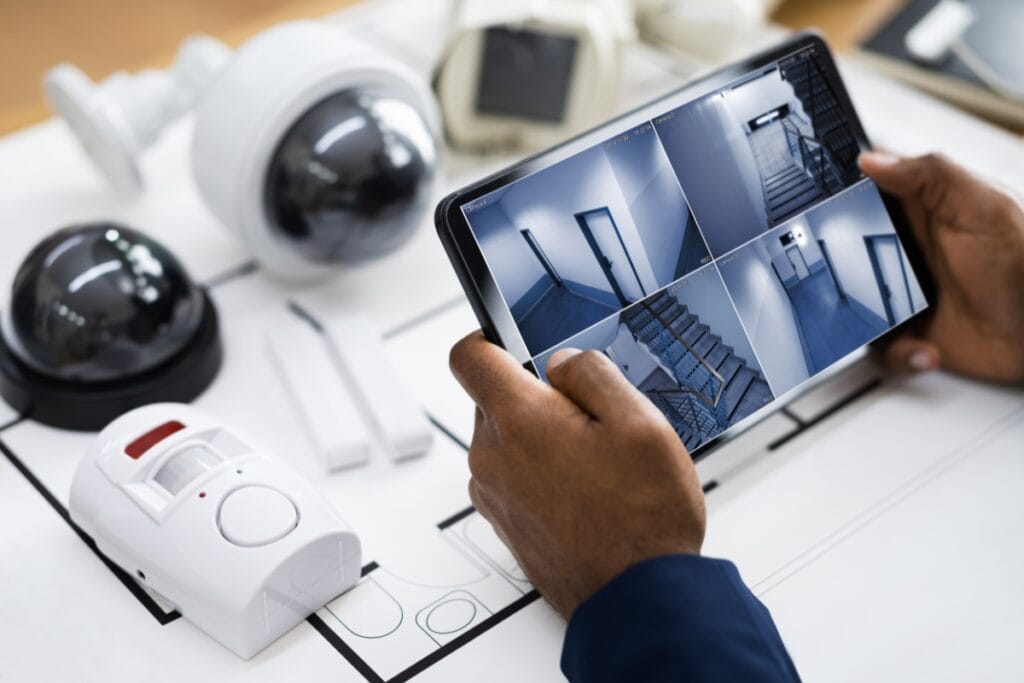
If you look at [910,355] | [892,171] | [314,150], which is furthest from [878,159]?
[314,150]

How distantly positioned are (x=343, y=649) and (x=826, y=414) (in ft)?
1.35

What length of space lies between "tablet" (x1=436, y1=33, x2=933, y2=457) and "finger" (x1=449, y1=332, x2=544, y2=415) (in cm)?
2

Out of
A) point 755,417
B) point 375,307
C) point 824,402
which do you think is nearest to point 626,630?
point 755,417

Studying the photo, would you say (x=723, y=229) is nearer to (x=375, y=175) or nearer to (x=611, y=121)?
(x=611, y=121)

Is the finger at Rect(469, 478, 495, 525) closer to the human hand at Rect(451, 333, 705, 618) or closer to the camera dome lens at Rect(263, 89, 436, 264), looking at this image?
the human hand at Rect(451, 333, 705, 618)

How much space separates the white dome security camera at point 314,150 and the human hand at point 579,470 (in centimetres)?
26

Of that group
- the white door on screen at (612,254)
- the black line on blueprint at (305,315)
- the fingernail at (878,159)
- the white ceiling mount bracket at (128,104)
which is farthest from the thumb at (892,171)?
the white ceiling mount bracket at (128,104)

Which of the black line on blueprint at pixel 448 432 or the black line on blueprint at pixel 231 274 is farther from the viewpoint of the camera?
the black line on blueprint at pixel 231 274

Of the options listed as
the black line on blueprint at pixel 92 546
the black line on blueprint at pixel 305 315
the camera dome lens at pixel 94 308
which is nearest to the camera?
the black line on blueprint at pixel 92 546

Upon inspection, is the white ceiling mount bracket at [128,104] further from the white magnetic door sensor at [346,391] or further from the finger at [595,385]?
the finger at [595,385]

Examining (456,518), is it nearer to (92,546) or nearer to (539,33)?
(92,546)

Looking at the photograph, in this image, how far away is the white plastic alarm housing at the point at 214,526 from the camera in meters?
0.64

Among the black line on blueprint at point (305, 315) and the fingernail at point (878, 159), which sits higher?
the black line on blueprint at point (305, 315)

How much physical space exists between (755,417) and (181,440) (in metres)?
0.39
